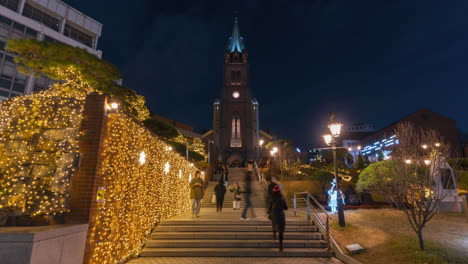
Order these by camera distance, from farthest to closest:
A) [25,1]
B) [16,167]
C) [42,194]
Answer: [25,1], [16,167], [42,194]

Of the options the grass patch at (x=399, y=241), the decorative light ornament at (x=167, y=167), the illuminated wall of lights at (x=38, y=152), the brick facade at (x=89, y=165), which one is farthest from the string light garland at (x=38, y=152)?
the grass patch at (x=399, y=241)

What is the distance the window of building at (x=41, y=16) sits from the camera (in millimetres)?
33428

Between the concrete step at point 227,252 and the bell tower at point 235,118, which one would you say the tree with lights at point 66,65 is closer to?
the concrete step at point 227,252

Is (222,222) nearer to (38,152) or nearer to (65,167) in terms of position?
(65,167)

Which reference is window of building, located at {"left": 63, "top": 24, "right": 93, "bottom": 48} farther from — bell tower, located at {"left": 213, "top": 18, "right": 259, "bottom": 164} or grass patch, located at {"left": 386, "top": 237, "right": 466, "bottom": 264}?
Answer: grass patch, located at {"left": 386, "top": 237, "right": 466, "bottom": 264}

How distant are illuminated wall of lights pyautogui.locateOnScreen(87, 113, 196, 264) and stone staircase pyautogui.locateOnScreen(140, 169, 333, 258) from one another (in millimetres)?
618

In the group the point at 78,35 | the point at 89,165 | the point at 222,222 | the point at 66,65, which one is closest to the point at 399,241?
the point at 222,222

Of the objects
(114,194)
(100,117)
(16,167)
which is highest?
(100,117)

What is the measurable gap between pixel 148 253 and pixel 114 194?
7.69 ft

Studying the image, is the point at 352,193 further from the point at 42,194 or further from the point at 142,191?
the point at 42,194

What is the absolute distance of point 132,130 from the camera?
A: 697 cm

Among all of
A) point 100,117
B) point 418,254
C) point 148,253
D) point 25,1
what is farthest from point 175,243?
point 25,1

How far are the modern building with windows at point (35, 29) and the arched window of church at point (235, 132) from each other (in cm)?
2579

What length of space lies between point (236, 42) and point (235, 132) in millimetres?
19992
